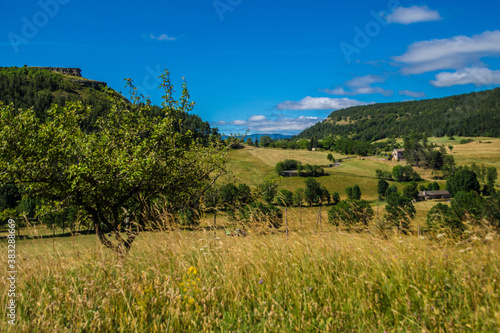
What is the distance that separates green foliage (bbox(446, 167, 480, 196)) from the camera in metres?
101

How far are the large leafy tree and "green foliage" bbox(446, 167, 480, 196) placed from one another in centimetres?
11410

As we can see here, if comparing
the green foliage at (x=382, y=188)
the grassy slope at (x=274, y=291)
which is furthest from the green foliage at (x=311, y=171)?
the grassy slope at (x=274, y=291)

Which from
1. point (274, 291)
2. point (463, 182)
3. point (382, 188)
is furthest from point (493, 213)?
point (463, 182)

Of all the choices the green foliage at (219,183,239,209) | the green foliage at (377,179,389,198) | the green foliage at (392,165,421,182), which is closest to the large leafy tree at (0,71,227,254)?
the green foliage at (219,183,239,209)

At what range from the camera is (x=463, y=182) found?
103 m

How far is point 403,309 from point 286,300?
1268 mm

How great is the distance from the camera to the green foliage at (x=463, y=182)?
10144 centimetres

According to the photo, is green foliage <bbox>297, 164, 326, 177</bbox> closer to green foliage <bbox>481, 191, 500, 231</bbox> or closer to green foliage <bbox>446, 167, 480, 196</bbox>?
green foliage <bbox>446, 167, 480, 196</bbox>

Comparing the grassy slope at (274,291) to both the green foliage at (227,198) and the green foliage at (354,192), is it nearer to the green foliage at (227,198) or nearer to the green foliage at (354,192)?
the green foliage at (227,198)

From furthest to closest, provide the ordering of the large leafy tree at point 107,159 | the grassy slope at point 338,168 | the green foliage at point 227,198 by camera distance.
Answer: the grassy slope at point 338,168 < the large leafy tree at point 107,159 < the green foliage at point 227,198

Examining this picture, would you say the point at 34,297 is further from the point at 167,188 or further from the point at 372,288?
the point at 167,188

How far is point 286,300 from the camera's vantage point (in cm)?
361

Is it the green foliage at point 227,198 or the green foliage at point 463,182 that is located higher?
the green foliage at point 227,198

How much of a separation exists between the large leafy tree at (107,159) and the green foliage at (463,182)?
11410 cm
